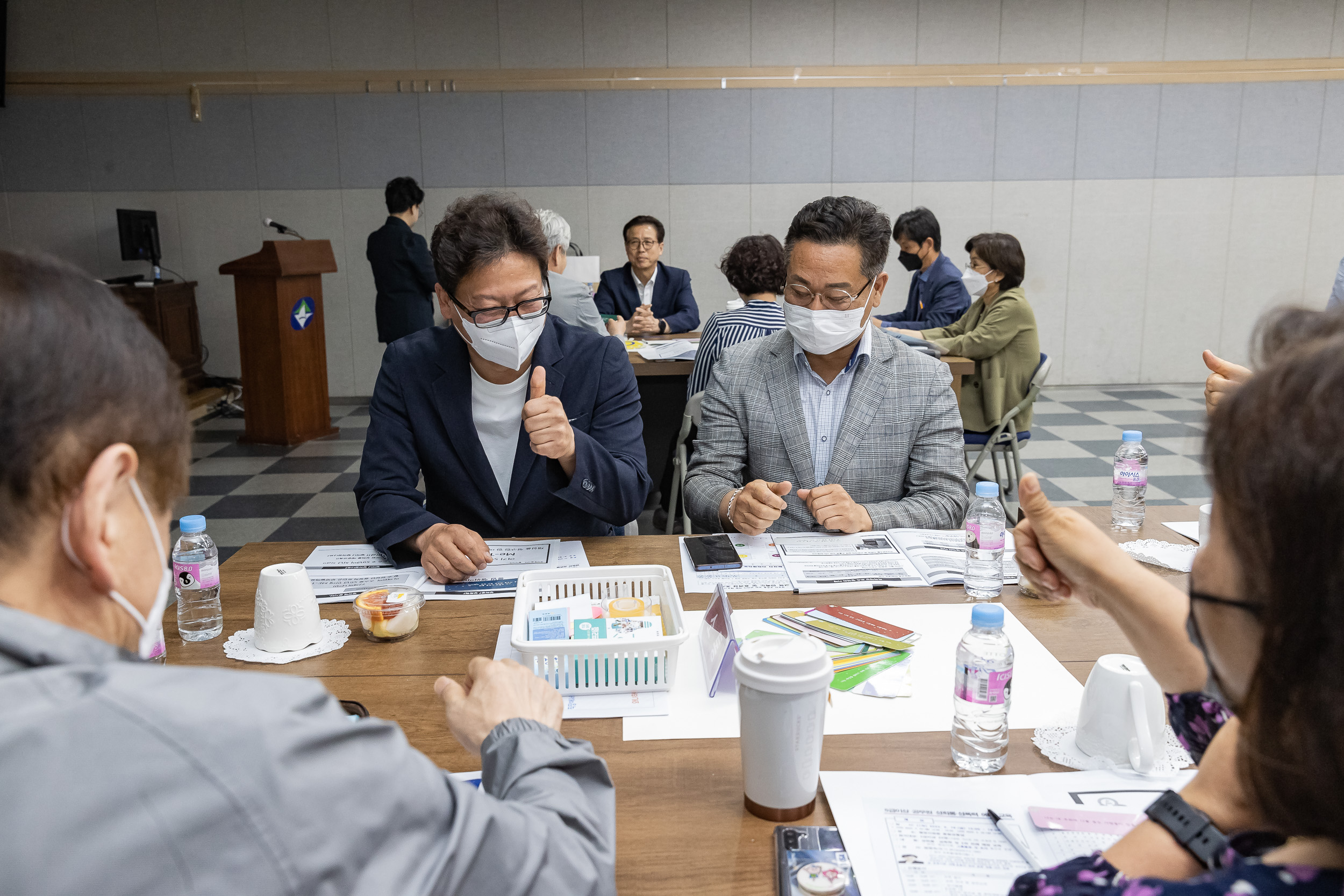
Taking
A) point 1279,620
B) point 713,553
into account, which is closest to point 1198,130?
point 713,553

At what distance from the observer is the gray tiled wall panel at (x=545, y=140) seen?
690cm

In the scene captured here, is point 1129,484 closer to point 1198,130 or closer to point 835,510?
point 835,510

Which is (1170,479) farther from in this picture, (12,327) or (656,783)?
(12,327)

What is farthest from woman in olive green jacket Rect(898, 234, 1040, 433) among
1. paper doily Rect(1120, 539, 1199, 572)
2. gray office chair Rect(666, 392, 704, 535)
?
paper doily Rect(1120, 539, 1199, 572)

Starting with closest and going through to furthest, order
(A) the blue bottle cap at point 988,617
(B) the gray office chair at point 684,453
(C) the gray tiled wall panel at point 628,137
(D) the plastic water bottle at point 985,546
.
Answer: (A) the blue bottle cap at point 988,617 < (D) the plastic water bottle at point 985,546 < (B) the gray office chair at point 684,453 < (C) the gray tiled wall panel at point 628,137

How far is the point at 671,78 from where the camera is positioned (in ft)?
22.6

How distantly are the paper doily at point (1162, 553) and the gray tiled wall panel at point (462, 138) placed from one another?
6.14 metres

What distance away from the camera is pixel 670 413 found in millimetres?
4320

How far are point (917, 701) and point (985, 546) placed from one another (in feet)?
1.62

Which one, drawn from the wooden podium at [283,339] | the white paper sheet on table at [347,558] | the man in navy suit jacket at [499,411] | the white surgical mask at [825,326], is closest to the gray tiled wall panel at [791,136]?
the wooden podium at [283,339]

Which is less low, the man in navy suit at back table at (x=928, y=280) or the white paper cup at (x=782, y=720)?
the man in navy suit at back table at (x=928, y=280)

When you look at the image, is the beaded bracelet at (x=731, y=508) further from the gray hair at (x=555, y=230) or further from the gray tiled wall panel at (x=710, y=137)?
the gray tiled wall panel at (x=710, y=137)

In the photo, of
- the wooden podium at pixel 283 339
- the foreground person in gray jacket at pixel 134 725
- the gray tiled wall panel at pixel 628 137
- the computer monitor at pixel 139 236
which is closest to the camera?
the foreground person in gray jacket at pixel 134 725

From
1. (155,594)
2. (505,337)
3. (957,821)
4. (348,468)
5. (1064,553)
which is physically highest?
(505,337)
